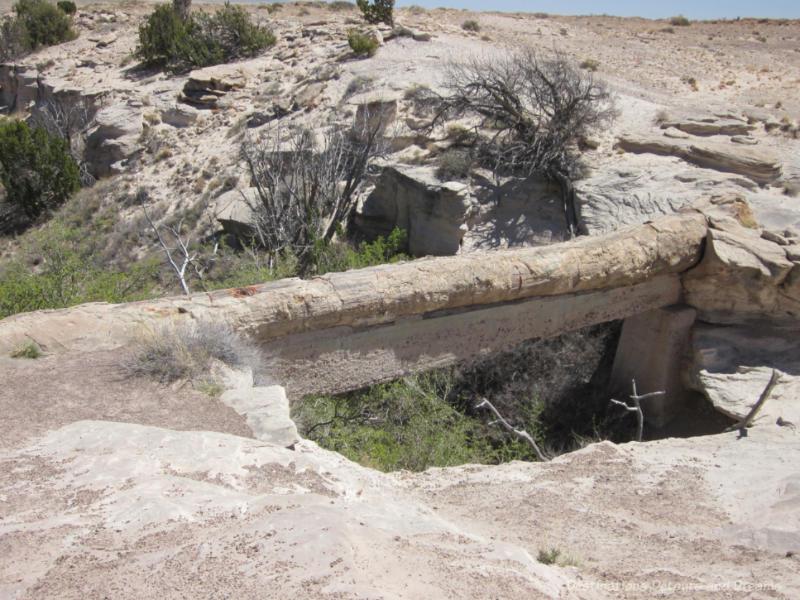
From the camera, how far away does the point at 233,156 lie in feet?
62.7

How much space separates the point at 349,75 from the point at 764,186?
12605 mm

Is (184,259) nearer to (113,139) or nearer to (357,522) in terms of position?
(357,522)

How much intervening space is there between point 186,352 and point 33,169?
17802 mm

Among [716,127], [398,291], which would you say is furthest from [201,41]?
[398,291]

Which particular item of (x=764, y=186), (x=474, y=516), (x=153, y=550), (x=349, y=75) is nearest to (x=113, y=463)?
(x=153, y=550)

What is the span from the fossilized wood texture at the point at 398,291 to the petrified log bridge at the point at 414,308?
1 cm

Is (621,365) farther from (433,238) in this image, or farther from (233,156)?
(233,156)

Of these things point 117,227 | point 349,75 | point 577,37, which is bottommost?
point 117,227

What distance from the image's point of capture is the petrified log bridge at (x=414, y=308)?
5.41 m

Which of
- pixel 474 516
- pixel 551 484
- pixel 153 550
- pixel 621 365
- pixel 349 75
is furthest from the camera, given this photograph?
pixel 349 75

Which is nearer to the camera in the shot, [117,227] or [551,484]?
[551,484]

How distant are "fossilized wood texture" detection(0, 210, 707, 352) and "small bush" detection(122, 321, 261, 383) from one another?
0.19 meters

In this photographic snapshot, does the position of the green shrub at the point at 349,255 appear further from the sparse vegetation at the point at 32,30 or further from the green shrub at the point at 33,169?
the sparse vegetation at the point at 32,30

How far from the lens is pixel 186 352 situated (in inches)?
196
